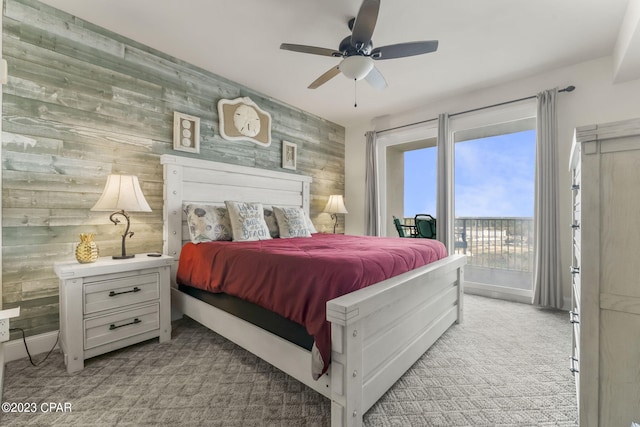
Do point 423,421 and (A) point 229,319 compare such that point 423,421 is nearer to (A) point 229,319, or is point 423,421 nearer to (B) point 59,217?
(A) point 229,319

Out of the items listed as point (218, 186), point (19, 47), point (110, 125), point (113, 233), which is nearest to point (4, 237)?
point (113, 233)

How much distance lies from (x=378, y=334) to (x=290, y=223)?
72.2 inches

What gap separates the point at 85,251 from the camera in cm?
192

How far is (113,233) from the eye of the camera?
7.82 feet

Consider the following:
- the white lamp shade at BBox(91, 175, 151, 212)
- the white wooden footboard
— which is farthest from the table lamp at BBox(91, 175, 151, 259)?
the white wooden footboard

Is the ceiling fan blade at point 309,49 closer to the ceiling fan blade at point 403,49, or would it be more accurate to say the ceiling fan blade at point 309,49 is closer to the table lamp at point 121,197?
the ceiling fan blade at point 403,49

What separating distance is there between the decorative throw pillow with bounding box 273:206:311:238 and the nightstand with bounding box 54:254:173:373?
120 centimetres

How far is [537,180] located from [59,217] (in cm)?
466

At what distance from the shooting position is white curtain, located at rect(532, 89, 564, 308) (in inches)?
A: 117

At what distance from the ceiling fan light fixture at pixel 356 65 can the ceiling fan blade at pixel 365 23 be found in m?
0.10

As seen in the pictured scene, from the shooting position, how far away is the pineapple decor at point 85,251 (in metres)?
1.92

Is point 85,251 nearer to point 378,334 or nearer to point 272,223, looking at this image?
point 272,223

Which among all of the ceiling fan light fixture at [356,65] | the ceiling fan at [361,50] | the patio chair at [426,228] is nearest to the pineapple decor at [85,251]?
the ceiling fan at [361,50]

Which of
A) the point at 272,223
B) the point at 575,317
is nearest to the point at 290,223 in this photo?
the point at 272,223
